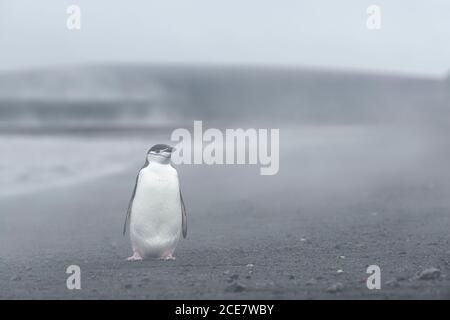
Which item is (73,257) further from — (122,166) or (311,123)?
(311,123)

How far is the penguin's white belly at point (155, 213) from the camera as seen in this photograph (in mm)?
4055

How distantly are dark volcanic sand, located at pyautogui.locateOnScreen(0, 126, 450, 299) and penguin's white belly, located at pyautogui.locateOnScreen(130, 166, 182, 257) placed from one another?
0.12m

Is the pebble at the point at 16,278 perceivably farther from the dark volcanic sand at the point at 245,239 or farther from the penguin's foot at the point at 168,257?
the penguin's foot at the point at 168,257

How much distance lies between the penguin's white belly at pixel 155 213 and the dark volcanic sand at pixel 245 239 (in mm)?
119

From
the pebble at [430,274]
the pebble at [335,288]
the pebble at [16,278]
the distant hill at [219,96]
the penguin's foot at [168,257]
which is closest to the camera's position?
the pebble at [335,288]

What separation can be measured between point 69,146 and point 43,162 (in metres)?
0.60

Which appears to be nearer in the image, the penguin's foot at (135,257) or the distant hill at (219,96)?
the penguin's foot at (135,257)

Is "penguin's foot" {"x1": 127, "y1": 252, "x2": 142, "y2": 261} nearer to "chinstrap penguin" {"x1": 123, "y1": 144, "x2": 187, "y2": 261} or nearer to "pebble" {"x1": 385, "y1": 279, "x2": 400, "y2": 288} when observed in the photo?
"chinstrap penguin" {"x1": 123, "y1": 144, "x2": 187, "y2": 261}

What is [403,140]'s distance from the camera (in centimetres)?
816

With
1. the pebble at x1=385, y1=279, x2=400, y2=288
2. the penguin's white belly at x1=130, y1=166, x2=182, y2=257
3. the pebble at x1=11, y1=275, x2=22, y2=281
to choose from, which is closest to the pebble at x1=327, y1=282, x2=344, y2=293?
the pebble at x1=385, y1=279, x2=400, y2=288

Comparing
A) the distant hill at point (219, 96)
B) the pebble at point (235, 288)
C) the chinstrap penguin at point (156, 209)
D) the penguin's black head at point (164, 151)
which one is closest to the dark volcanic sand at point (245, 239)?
the pebble at point (235, 288)

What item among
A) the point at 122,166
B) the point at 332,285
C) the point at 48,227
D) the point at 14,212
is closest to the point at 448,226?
the point at 332,285

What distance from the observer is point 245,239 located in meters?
4.51

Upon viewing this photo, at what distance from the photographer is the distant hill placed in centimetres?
869
